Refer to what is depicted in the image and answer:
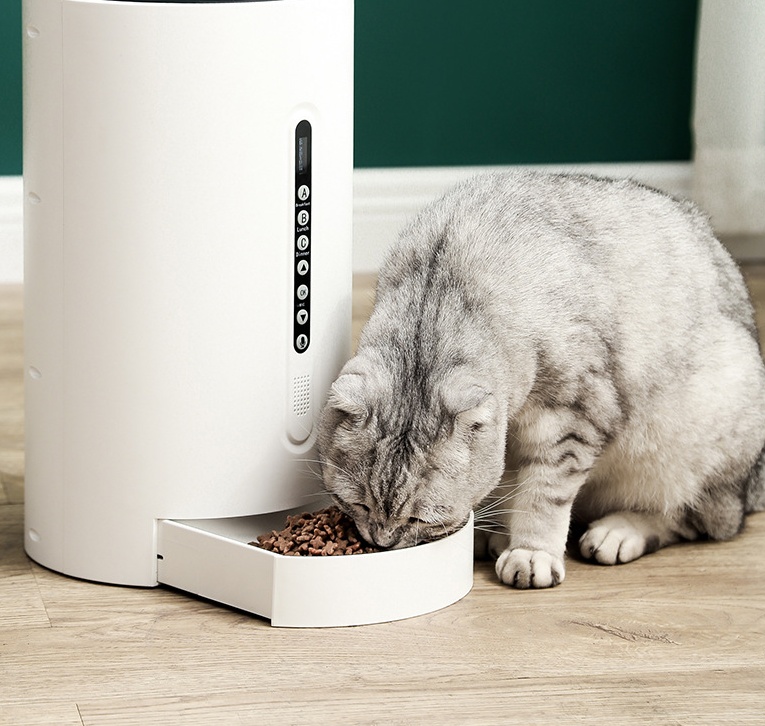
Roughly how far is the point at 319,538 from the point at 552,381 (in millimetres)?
358

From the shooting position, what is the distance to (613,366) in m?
1.79

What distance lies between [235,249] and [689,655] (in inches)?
28.5

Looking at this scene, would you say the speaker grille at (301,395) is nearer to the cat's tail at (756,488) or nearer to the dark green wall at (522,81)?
the cat's tail at (756,488)

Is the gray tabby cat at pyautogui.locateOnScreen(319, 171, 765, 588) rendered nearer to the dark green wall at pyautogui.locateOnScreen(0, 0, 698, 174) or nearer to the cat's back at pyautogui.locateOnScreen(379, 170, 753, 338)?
the cat's back at pyautogui.locateOnScreen(379, 170, 753, 338)

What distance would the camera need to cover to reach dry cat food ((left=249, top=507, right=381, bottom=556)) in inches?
64.8

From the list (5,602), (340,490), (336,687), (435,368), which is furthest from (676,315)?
(5,602)

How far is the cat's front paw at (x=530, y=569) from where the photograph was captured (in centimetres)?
178

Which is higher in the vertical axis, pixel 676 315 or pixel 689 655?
pixel 676 315

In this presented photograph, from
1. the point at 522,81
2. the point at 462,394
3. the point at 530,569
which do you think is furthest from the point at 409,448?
the point at 522,81

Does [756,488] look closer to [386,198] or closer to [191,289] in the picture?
[191,289]

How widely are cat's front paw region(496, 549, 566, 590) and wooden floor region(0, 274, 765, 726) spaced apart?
16 mm

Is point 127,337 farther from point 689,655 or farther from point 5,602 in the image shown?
point 689,655

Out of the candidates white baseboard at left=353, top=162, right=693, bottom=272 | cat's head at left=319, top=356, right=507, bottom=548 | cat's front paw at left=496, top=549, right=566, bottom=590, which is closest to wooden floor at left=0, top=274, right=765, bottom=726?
cat's front paw at left=496, top=549, right=566, bottom=590

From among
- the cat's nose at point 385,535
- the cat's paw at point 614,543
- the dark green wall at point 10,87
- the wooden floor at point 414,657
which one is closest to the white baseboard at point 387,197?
the dark green wall at point 10,87
